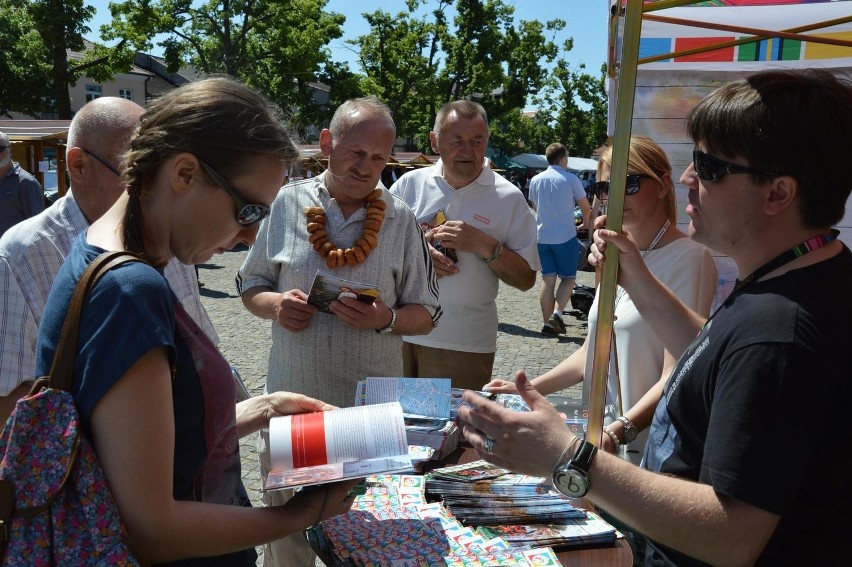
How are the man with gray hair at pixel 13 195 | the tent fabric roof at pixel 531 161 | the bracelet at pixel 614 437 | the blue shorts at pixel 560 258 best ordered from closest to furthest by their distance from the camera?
the bracelet at pixel 614 437, the man with gray hair at pixel 13 195, the blue shorts at pixel 560 258, the tent fabric roof at pixel 531 161

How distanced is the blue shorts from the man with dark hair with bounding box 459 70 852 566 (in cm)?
668

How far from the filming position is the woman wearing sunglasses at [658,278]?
245 cm

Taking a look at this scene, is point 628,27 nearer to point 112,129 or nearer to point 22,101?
point 112,129

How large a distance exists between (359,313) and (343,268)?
26 centimetres

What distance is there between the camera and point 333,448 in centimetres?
145

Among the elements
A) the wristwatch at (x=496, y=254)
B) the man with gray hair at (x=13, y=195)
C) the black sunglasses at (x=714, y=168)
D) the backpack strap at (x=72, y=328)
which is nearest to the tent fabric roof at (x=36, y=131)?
the man with gray hair at (x=13, y=195)

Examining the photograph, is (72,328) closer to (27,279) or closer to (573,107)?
(27,279)

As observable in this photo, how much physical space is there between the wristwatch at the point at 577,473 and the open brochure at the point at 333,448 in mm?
302

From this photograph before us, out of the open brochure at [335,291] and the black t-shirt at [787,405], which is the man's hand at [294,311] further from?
the black t-shirt at [787,405]

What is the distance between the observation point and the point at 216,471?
1.41 m

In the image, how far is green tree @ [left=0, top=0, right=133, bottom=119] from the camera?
25.7 metres

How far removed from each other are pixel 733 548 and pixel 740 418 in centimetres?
24

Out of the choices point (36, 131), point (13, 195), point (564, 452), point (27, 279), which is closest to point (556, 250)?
point (13, 195)

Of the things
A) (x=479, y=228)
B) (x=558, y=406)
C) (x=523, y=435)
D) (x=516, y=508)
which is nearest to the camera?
(x=523, y=435)
